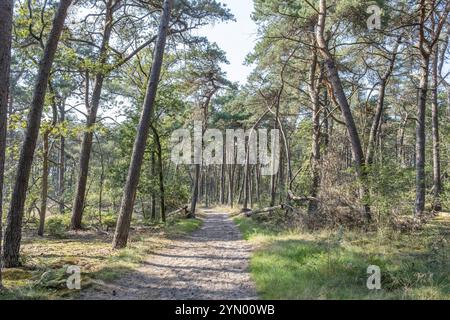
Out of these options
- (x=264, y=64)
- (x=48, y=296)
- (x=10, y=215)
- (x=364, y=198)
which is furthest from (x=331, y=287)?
(x=264, y=64)

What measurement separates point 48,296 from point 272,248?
17.8 feet

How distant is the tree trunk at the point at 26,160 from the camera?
22.8 ft

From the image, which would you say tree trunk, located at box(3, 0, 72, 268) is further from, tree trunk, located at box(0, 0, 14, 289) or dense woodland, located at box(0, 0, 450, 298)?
tree trunk, located at box(0, 0, 14, 289)

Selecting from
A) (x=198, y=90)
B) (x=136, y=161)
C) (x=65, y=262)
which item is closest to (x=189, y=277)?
(x=65, y=262)

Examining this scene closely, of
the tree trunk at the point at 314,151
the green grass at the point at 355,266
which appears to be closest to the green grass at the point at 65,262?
the green grass at the point at 355,266

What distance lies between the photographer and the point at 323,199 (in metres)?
12.0

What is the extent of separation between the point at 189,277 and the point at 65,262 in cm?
286

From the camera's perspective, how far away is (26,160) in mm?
7172

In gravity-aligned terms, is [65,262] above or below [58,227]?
above

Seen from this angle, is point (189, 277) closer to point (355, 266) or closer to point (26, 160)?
point (355, 266)

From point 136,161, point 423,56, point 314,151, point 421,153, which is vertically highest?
point 423,56

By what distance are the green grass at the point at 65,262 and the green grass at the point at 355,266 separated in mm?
2960

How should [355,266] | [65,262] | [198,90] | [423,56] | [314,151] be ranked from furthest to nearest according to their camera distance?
[198,90] < [314,151] < [423,56] < [65,262] < [355,266]
